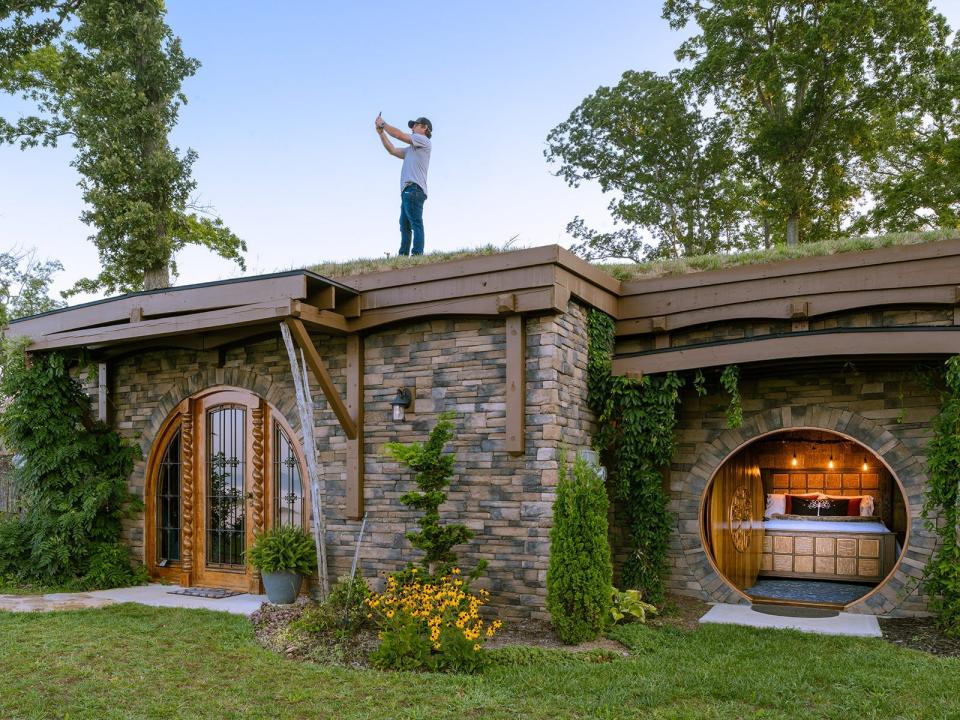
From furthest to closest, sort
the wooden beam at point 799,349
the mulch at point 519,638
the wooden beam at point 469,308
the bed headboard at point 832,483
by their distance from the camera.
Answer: the bed headboard at point 832,483, the wooden beam at point 469,308, the wooden beam at point 799,349, the mulch at point 519,638

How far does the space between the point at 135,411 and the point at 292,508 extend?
2.58 metres

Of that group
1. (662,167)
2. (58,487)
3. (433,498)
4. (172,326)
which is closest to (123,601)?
(58,487)

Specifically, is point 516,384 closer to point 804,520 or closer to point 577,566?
point 577,566

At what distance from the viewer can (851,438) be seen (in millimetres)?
A: 7469

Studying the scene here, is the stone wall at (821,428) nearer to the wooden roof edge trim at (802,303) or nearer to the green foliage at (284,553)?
the wooden roof edge trim at (802,303)

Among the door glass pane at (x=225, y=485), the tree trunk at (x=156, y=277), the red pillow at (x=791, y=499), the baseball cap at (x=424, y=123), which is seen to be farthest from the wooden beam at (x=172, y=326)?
the red pillow at (x=791, y=499)

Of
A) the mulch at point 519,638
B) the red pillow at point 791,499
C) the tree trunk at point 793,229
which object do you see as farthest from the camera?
the tree trunk at point 793,229

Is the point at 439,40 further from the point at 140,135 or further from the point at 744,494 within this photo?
the point at 744,494

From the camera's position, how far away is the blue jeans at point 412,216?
9078mm

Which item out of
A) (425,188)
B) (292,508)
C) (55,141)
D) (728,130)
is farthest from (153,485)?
(728,130)

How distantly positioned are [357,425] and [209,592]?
2.49 meters

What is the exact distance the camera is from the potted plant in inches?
295

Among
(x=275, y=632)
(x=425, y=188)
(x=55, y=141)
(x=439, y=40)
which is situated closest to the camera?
(x=275, y=632)

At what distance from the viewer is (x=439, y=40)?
46.6ft
